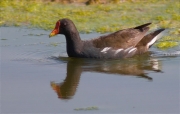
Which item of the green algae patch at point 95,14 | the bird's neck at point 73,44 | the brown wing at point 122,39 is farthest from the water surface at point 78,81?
the green algae patch at point 95,14

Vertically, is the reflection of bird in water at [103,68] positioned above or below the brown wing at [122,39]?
below

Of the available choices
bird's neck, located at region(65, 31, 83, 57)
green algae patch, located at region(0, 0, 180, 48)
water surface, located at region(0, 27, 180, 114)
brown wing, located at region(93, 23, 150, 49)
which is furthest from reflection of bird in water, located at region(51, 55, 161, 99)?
green algae patch, located at region(0, 0, 180, 48)

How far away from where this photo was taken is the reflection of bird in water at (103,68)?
26.3 feet

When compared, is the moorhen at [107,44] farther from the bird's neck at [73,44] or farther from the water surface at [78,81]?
the water surface at [78,81]

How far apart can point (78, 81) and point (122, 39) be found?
1.80 metres

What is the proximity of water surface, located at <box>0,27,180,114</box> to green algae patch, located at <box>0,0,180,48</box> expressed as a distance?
0.92 m

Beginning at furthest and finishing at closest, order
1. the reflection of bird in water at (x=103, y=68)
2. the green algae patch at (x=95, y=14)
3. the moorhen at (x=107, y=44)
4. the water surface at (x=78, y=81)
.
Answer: the green algae patch at (x=95, y=14) → the moorhen at (x=107, y=44) → the reflection of bird in water at (x=103, y=68) → the water surface at (x=78, y=81)

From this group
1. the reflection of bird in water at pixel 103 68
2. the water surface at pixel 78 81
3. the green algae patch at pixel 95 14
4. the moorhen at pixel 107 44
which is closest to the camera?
the water surface at pixel 78 81

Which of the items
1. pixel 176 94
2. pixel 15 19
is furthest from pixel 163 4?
pixel 176 94

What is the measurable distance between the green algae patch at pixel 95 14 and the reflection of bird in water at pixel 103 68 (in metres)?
1.69

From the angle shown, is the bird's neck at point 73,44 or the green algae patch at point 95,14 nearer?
the bird's neck at point 73,44

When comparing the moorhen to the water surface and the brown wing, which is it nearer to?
the brown wing

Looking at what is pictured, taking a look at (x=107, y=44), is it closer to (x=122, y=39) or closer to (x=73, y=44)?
(x=122, y=39)

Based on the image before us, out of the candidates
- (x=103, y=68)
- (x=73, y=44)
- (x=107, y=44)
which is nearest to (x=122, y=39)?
(x=107, y=44)
